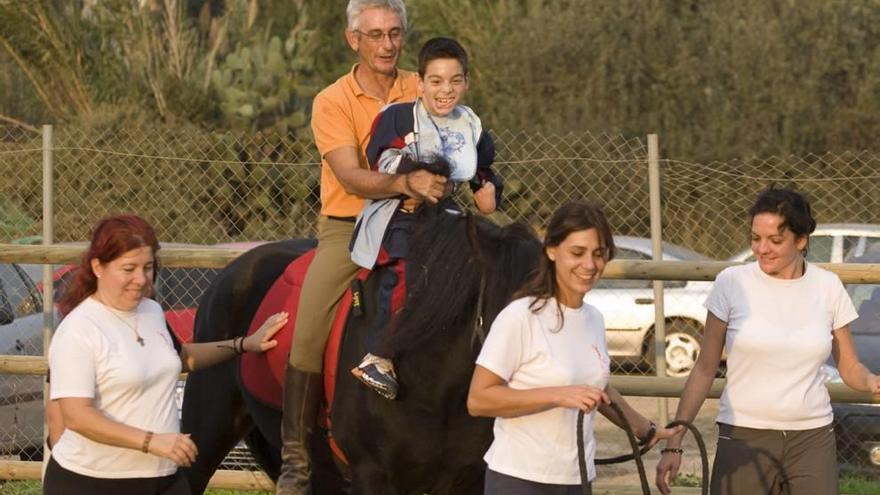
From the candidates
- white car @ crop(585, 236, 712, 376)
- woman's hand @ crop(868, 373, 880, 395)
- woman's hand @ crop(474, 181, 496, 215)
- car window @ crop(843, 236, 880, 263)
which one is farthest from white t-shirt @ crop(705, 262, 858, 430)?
car window @ crop(843, 236, 880, 263)

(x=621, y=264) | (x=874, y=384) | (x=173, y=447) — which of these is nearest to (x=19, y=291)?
(x=621, y=264)

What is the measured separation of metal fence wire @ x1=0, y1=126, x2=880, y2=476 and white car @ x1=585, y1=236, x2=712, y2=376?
0.05 feet

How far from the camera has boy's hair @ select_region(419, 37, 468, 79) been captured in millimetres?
5703

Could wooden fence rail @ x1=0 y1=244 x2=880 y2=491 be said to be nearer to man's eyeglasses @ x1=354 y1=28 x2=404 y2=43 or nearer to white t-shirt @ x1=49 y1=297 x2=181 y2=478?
man's eyeglasses @ x1=354 y1=28 x2=404 y2=43

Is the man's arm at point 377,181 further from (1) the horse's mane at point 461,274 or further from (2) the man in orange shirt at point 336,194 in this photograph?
(1) the horse's mane at point 461,274

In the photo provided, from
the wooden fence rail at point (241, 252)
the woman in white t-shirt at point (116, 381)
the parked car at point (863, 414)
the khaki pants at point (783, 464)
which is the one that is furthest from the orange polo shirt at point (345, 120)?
the parked car at point (863, 414)

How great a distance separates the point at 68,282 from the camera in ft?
18.1

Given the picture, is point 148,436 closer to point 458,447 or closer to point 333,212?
point 458,447

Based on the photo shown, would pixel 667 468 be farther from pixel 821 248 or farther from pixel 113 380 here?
pixel 821 248

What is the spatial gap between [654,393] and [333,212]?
8.02 feet

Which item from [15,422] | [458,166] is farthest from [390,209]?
[15,422]

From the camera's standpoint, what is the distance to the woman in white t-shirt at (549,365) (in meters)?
4.71

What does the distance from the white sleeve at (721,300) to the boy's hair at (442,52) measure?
123cm

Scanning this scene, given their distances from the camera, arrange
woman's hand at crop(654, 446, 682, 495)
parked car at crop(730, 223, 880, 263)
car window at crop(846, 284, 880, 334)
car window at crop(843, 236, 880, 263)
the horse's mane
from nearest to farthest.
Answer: woman's hand at crop(654, 446, 682, 495) → the horse's mane → car window at crop(846, 284, 880, 334) → car window at crop(843, 236, 880, 263) → parked car at crop(730, 223, 880, 263)
